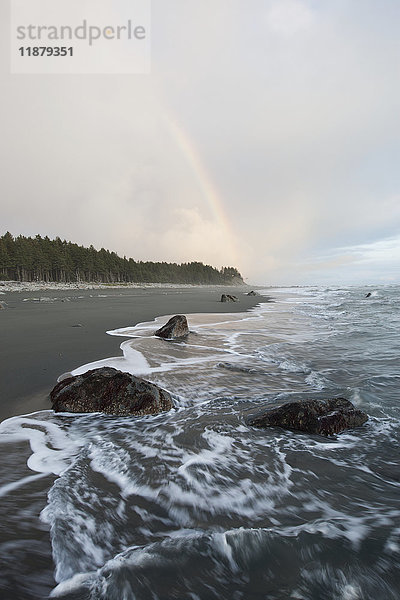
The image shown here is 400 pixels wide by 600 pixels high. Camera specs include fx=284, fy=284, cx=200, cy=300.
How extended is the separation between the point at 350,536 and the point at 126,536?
1823 mm

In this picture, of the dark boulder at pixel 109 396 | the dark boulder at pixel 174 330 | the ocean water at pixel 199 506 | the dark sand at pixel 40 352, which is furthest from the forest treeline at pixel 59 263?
the ocean water at pixel 199 506

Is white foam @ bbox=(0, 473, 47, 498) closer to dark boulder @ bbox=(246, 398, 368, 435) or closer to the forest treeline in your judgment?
dark boulder @ bbox=(246, 398, 368, 435)

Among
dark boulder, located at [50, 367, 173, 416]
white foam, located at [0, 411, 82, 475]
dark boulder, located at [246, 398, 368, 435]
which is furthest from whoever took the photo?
dark boulder, located at [50, 367, 173, 416]

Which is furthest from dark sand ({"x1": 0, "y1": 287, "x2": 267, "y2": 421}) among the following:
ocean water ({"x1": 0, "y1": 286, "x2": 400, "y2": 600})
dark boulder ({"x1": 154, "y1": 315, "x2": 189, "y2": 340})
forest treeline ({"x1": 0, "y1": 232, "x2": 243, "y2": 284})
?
forest treeline ({"x1": 0, "y1": 232, "x2": 243, "y2": 284})

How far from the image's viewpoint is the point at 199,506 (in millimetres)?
2645

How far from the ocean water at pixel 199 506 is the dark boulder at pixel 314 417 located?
142mm

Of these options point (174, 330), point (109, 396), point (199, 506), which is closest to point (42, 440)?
point (109, 396)

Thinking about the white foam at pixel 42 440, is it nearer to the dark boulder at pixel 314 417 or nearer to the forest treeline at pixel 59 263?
the dark boulder at pixel 314 417

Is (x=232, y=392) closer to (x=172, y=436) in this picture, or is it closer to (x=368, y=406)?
(x=172, y=436)

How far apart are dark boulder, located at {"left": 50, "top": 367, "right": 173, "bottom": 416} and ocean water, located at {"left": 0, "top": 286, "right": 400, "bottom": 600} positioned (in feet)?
0.63

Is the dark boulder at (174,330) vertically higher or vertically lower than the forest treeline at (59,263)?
lower

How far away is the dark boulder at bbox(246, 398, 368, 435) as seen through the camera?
399cm

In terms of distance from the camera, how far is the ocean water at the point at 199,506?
193 centimetres

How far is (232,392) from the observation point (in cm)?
554
